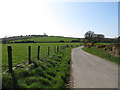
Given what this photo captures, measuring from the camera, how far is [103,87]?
645 centimetres

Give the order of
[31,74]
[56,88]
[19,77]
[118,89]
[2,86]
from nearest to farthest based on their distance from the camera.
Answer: [2,86] < [56,88] < [118,89] < [19,77] < [31,74]

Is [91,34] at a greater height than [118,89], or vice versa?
[91,34]

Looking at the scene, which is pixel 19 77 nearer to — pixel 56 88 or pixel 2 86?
pixel 2 86

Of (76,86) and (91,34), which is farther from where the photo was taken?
(91,34)

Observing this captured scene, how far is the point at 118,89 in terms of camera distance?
20.6ft

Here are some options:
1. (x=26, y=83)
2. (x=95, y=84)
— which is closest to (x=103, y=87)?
(x=95, y=84)

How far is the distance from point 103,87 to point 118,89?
2.15 feet

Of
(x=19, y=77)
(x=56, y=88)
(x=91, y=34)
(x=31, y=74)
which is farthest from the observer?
(x=91, y=34)

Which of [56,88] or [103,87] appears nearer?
[56,88]

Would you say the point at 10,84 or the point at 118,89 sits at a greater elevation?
the point at 10,84

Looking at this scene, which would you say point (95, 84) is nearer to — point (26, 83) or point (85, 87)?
point (85, 87)

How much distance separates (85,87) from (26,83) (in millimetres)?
2715

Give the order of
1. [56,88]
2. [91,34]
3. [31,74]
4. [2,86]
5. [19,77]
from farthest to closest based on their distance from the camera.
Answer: [91,34] < [31,74] < [19,77] < [56,88] < [2,86]

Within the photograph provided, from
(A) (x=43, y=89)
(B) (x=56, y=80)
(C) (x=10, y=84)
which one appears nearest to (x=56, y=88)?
(A) (x=43, y=89)
